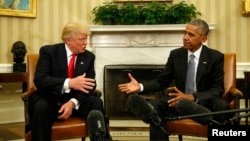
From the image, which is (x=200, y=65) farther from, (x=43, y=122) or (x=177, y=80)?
(x=43, y=122)

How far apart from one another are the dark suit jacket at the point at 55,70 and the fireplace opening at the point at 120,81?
2.09 m

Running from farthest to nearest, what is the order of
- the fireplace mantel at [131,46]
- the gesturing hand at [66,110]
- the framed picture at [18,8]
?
the fireplace mantel at [131,46] < the framed picture at [18,8] < the gesturing hand at [66,110]

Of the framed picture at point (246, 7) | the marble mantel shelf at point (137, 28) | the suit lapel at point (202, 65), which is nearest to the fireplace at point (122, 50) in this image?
the marble mantel shelf at point (137, 28)

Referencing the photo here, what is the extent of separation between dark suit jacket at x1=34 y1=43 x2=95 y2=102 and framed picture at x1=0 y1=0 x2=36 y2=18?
2334mm

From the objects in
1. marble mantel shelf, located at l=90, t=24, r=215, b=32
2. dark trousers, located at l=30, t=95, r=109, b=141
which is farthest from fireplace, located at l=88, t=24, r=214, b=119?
dark trousers, located at l=30, t=95, r=109, b=141

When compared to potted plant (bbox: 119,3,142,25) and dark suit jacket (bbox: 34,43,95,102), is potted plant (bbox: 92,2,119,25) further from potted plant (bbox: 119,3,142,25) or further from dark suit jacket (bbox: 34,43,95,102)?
dark suit jacket (bbox: 34,43,95,102)

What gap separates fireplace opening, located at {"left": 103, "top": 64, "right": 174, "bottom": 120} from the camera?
16.3ft

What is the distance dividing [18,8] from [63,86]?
2.77 meters

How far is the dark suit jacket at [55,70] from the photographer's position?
8.76 ft

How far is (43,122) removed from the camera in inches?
97.7

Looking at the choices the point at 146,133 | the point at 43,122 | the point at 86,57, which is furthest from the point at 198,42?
the point at 146,133

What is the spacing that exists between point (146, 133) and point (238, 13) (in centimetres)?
241

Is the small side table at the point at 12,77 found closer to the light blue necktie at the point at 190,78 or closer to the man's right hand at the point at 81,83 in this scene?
the man's right hand at the point at 81,83

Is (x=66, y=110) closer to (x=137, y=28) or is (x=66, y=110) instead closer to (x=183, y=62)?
(x=183, y=62)
